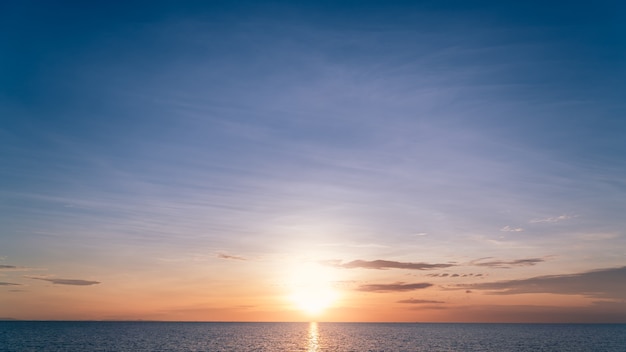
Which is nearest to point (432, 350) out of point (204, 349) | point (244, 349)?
point (244, 349)

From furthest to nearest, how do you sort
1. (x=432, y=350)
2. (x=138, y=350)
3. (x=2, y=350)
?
(x=432, y=350) → (x=138, y=350) → (x=2, y=350)

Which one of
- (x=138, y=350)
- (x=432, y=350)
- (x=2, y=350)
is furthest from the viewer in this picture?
(x=432, y=350)

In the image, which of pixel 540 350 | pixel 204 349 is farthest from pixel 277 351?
pixel 540 350

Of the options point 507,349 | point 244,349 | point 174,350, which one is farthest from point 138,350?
point 507,349

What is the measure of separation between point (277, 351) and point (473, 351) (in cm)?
6508

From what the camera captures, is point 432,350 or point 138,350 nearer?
point 138,350

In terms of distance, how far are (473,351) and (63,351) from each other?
129 meters

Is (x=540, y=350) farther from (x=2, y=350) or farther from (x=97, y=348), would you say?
(x=2, y=350)

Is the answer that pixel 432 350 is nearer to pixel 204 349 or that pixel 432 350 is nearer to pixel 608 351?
pixel 608 351

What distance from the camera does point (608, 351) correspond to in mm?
160500

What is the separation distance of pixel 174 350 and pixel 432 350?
3361 inches

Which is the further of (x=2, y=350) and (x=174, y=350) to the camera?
(x=174, y=350)

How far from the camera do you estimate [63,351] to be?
468 feet

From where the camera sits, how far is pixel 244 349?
6284 inches
